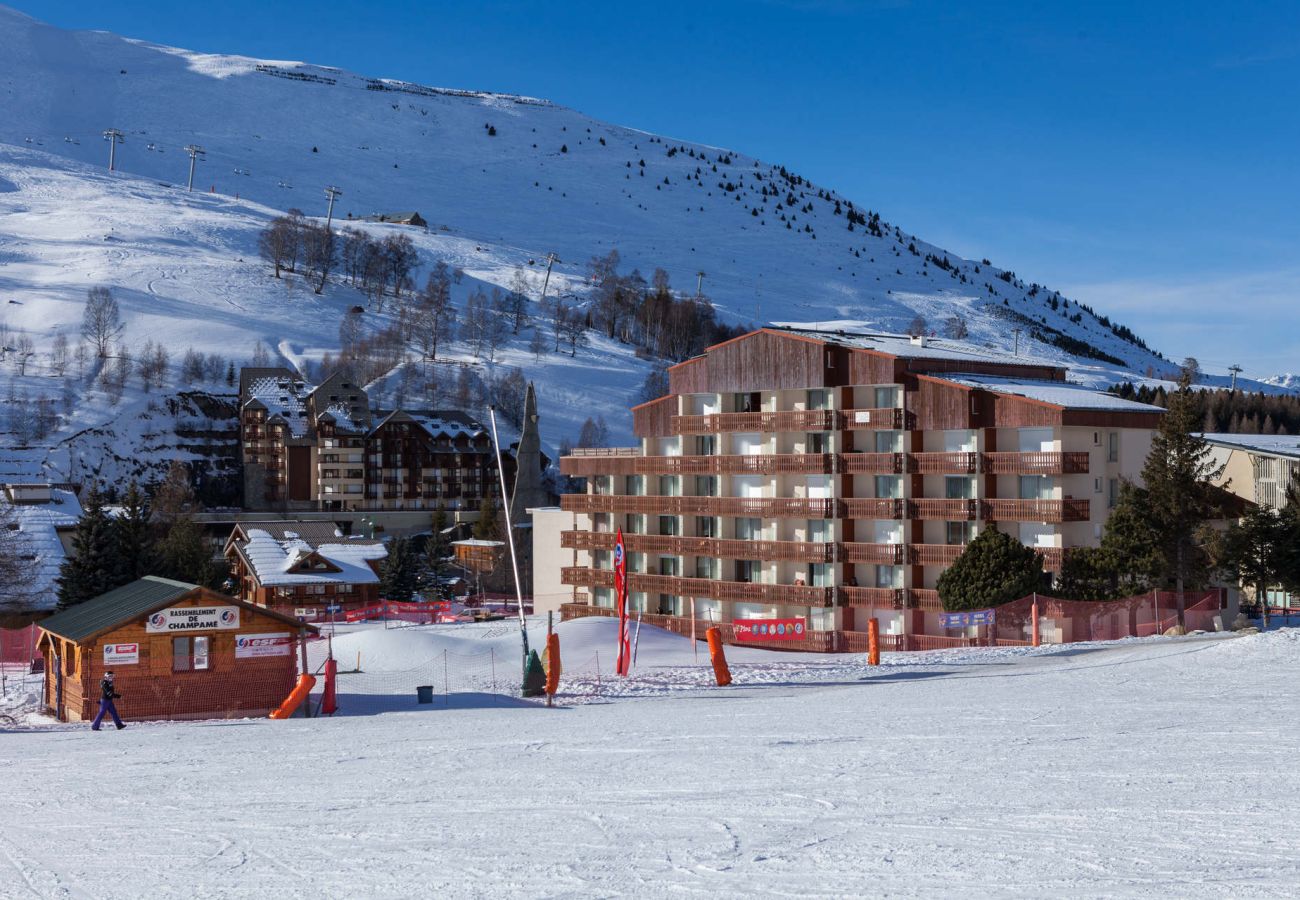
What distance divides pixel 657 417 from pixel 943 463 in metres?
15.8

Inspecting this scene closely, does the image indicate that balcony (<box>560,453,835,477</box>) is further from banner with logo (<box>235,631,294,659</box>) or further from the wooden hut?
banner with logo (<box>235,631,294,659</box>)

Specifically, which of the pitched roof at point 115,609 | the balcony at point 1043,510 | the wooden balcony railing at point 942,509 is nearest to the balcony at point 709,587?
the wooden balcony railing at point 942,509

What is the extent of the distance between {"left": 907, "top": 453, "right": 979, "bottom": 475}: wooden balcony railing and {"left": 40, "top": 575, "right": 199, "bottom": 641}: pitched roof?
27.5 m

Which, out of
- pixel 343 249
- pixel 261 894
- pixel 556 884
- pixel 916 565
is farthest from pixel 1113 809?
pixel 343 249

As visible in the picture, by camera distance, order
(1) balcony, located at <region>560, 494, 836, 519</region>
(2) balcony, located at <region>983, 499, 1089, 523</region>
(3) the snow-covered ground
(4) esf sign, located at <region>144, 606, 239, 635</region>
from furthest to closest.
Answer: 1. (1) balcony, located at <region>560, 494, 836, 519</region>
2. (2) balcony, located at <region>983, 499, 1089, 523</region>
3. (4) esf sign, located at <region>144, 606, 239, 635</region>
4. (3) the snow-covered ground

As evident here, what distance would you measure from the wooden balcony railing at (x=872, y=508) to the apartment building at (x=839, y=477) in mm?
76

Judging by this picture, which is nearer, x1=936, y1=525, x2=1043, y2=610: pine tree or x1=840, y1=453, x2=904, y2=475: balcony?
x1=936, y1=525, x2=1043, y2=610: pine tree

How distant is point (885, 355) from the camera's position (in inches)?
2085

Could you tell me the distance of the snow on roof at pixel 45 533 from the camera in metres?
63.5

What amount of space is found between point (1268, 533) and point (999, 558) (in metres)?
8.13

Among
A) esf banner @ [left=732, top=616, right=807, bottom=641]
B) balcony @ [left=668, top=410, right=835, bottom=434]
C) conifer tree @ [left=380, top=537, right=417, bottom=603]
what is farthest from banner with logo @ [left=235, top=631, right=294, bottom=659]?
conifer tree @ [left=380, top=537, right=417, bottom=603]

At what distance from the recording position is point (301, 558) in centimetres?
7356

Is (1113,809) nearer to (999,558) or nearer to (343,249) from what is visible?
(999,558)

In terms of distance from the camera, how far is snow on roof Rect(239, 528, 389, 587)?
73062 mm
